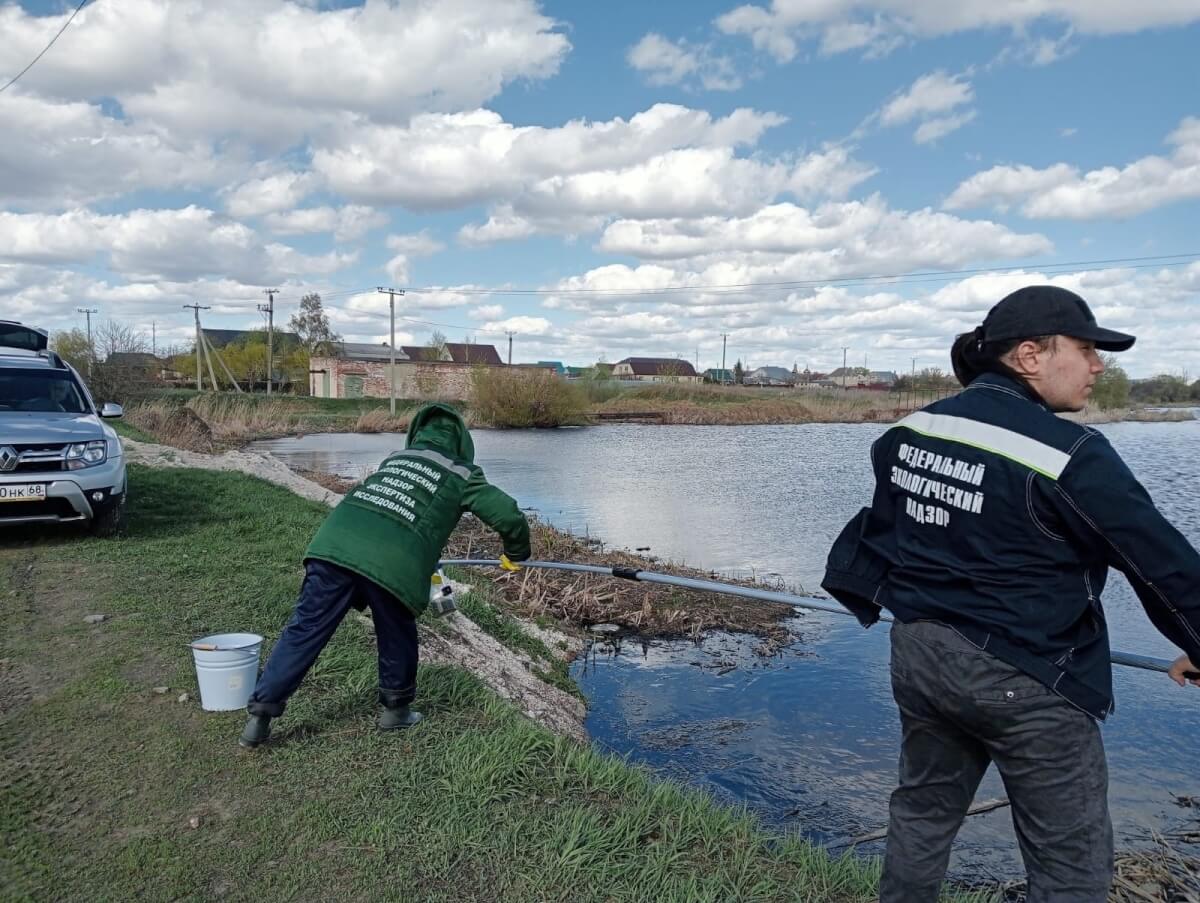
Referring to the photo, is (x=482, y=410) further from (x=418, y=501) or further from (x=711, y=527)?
(x=418, y=501)

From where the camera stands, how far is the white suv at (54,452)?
8.48 m

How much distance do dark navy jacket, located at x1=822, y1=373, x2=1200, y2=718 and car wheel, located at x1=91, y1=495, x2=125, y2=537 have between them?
860 cm

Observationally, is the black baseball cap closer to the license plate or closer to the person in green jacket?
the person in green jacket

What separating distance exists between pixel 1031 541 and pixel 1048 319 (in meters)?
0.64

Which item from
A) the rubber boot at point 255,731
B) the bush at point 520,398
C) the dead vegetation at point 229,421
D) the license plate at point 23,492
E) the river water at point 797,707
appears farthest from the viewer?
the bush at point 520,398

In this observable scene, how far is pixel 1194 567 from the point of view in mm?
2355

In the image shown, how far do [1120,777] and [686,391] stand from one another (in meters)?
66.4

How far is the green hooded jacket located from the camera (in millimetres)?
4219

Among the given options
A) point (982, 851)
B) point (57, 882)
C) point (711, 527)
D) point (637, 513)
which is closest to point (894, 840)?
point (57, 882)

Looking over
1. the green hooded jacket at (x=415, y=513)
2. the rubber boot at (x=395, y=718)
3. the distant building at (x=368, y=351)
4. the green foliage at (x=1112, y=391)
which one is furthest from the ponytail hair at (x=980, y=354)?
the distant building at (x=368, y=351)

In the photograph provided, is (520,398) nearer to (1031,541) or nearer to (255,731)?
(255,731)

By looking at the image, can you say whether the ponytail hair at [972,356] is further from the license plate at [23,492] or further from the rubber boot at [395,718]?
the license plate at [23,492]

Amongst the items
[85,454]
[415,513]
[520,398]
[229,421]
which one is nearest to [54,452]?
[85,454]

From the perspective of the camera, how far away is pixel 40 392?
985 cm
